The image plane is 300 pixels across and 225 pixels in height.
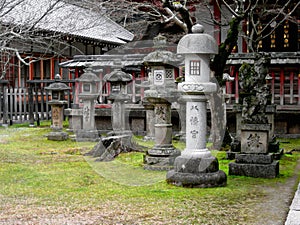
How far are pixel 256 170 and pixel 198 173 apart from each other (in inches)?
60.7

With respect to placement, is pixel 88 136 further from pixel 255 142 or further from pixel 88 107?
pixel 255 142

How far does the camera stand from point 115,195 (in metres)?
7.61

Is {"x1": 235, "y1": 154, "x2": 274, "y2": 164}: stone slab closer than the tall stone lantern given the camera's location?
No

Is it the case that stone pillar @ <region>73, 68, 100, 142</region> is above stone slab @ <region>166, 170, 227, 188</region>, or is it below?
above

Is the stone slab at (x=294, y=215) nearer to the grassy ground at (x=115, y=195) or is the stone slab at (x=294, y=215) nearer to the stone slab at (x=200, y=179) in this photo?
the grassy ground at (x=115, y=195)

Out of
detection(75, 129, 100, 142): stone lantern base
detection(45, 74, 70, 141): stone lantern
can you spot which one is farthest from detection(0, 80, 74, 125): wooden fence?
detection(75, 129, 100, 142): stone lantern base

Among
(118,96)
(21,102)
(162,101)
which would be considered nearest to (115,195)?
(162,101)

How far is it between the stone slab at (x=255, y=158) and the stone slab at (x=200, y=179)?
1.11 meters

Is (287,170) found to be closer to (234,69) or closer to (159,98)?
(159,98)

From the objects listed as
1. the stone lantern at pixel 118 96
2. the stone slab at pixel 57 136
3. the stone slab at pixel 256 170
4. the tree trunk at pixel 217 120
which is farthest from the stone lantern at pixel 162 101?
the stone slab at pixel 57 136

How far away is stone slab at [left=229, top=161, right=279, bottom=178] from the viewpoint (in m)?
8.95

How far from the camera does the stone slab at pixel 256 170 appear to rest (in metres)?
8.95

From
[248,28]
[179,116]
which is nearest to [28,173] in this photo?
[179,116]

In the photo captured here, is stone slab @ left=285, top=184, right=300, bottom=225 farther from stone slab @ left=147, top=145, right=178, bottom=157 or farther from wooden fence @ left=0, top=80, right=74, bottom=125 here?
wooden fence @ left=0, top=80, right=74, bottom=125
